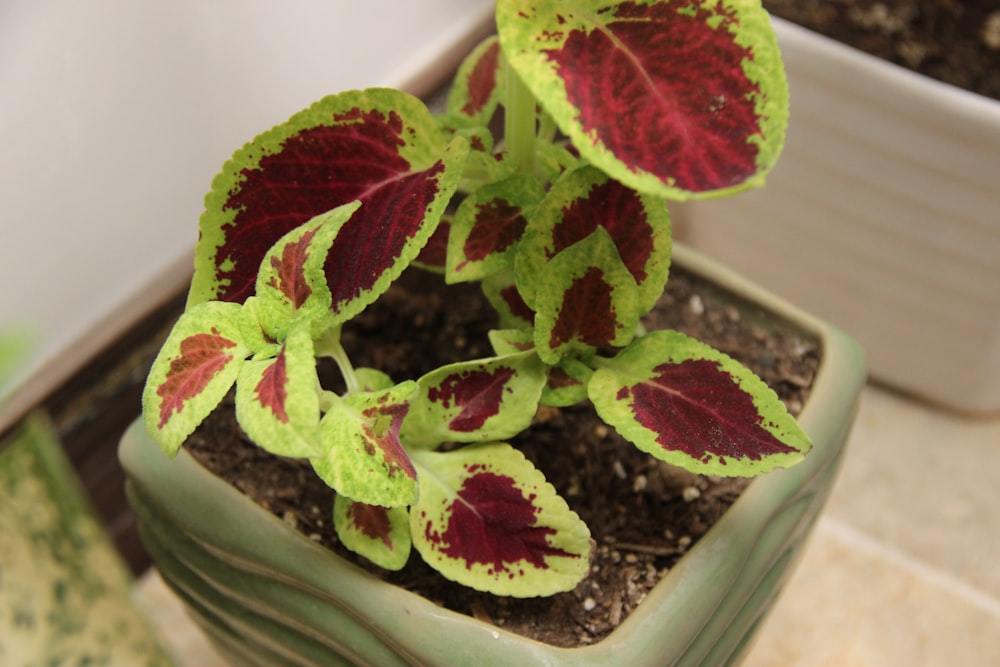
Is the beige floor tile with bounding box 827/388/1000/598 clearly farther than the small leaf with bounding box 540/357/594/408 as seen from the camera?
Yes

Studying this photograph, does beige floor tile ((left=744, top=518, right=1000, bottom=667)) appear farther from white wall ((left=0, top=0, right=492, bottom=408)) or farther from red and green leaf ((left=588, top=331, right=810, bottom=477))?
white wall ((left=0, top=0, right=492, bottom=408))

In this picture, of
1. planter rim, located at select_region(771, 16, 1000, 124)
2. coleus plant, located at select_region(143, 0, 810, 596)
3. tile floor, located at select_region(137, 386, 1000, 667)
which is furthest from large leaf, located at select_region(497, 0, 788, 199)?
tile floor, located at select_region(137, 386, 1000, 667)

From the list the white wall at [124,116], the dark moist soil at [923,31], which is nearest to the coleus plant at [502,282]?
the white wall at [124,116]

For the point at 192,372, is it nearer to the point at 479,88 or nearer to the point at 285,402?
the point at 285,402

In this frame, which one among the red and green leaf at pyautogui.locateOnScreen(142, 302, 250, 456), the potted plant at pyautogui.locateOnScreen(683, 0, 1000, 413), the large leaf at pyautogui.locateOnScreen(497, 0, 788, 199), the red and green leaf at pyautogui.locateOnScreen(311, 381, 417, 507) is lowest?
the potted plant at pyautogui.locateOnScreen(683, 0, 1000, 413)

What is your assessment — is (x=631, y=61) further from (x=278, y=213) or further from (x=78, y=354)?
(x=78, y=354)

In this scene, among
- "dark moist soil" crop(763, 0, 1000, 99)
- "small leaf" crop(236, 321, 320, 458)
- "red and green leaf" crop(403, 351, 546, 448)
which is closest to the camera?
"small leaf" crop(236, 321, 320, 458)
